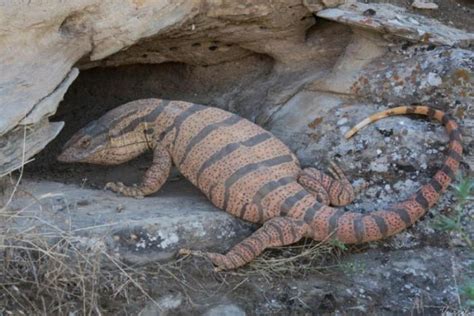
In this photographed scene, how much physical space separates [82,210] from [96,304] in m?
0.95

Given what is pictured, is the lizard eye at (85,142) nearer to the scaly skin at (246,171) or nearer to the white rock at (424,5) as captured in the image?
the scaly skin at (246,171)

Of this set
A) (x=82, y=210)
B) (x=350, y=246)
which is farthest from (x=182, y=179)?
(x=350, y=246)

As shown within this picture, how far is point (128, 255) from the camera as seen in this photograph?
4484 mm

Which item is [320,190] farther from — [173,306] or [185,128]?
[173,306]

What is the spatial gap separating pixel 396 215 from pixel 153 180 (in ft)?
5.91

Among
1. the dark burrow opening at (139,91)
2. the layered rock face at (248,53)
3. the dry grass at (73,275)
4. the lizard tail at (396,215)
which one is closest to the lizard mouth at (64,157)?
the dark burrow opening at (139,91)

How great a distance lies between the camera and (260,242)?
468 centimetres

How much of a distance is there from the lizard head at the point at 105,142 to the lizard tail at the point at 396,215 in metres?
1.74

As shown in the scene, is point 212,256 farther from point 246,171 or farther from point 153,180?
point 153,180

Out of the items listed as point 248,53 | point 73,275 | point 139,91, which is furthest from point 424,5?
point 73,275

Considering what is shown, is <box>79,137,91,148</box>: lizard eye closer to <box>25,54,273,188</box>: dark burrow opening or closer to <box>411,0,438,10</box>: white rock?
<box>25,54,273,188</box>: dark burrow opening

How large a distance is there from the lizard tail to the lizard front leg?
1.35 metres

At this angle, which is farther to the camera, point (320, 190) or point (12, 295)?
point (320, 190)

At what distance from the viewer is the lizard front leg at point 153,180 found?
17.5 feet
